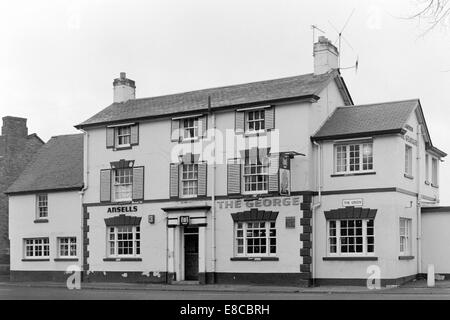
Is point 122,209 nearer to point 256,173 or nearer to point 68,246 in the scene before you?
point 68,246

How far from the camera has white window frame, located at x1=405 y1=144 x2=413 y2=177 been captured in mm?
31609

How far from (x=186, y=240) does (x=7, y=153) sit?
1696 centimetres

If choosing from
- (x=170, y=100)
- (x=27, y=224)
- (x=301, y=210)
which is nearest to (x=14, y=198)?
(x=27, y=224)

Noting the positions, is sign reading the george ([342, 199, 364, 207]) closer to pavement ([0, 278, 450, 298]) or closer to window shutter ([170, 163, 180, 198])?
pavement ([0, 278, 450, 298])

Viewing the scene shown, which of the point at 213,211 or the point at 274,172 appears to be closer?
the point at 274,172

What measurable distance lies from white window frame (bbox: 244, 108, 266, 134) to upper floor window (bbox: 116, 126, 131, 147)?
6.60 meters

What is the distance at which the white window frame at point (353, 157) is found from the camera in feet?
99.3

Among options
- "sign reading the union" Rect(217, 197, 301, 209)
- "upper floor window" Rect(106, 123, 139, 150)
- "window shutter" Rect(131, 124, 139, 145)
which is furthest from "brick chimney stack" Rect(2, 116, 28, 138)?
"sign reading the union" Rect(217, 197, 301, 209)

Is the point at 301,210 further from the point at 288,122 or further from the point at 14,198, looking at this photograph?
the point at 14,198

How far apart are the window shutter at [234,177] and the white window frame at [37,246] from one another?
1188cm

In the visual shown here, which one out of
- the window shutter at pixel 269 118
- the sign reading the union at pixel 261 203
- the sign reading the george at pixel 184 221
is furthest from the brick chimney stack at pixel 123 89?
the window shutter at pixel 269 118

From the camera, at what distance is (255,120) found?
32.4 metres

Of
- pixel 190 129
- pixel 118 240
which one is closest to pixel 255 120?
pixel 190 129

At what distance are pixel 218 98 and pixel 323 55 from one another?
524cm
